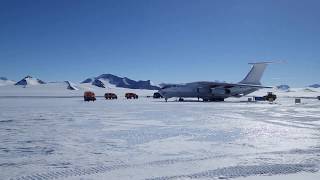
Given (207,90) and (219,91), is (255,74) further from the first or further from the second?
(207,90)

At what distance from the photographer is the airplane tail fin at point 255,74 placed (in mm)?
67938

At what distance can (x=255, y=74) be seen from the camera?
68.2 m

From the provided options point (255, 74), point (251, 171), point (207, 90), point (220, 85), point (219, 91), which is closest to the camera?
point (251, 171)

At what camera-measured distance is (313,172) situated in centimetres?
822

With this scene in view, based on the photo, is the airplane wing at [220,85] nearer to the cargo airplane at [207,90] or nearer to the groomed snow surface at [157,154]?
the cargo airplane at [207,90]

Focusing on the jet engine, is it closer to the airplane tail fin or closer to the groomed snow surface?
the airplane tail fin

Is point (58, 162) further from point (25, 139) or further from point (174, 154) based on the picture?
point (25, 139)

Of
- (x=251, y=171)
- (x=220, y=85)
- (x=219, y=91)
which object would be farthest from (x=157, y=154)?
(x=220, y=85)

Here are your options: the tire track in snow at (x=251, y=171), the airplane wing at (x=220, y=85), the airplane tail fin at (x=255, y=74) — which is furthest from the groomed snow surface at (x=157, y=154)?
the airplane tail fin at (x=255, y=74)

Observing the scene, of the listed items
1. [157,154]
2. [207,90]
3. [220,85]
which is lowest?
[157,154]

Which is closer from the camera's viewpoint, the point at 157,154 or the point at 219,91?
the point at 157,154

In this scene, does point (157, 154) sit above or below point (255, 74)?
below

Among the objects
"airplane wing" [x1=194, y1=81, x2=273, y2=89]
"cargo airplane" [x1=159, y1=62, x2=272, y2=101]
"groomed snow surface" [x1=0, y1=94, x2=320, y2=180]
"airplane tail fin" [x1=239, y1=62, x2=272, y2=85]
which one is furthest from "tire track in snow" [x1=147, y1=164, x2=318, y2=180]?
"airplane tail fin" [x1=239, y1=62, x2=272, y2=85]

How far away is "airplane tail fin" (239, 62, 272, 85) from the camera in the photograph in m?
67.9
